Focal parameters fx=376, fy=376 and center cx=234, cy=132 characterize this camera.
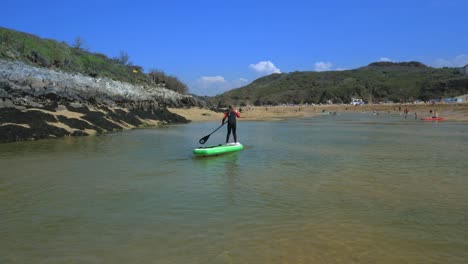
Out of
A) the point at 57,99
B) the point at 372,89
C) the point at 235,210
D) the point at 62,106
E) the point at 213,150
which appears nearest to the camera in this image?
the point at 235,210

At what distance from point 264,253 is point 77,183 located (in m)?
6.98

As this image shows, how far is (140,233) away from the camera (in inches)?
255

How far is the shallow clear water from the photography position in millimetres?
5680

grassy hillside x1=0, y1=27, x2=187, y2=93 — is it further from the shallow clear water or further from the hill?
the shallow clear water

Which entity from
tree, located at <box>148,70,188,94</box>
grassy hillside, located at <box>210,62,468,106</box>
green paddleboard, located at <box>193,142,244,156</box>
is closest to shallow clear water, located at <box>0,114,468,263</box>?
green paddleboard, located at <box>193,142,244,156</box>

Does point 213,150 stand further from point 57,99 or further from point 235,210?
point 57,99

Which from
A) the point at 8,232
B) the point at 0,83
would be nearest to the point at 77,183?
the point at 8,232

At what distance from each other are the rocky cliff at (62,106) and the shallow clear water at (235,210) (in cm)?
941

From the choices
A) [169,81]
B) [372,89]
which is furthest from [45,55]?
[372,89]

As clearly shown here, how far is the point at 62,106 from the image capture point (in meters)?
28.0

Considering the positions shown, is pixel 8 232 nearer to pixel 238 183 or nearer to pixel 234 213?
pixel 234 213

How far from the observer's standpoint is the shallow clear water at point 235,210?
568 centimetres

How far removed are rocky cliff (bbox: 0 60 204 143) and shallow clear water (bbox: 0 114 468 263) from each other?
941 cm

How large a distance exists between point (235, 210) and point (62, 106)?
24147mm
